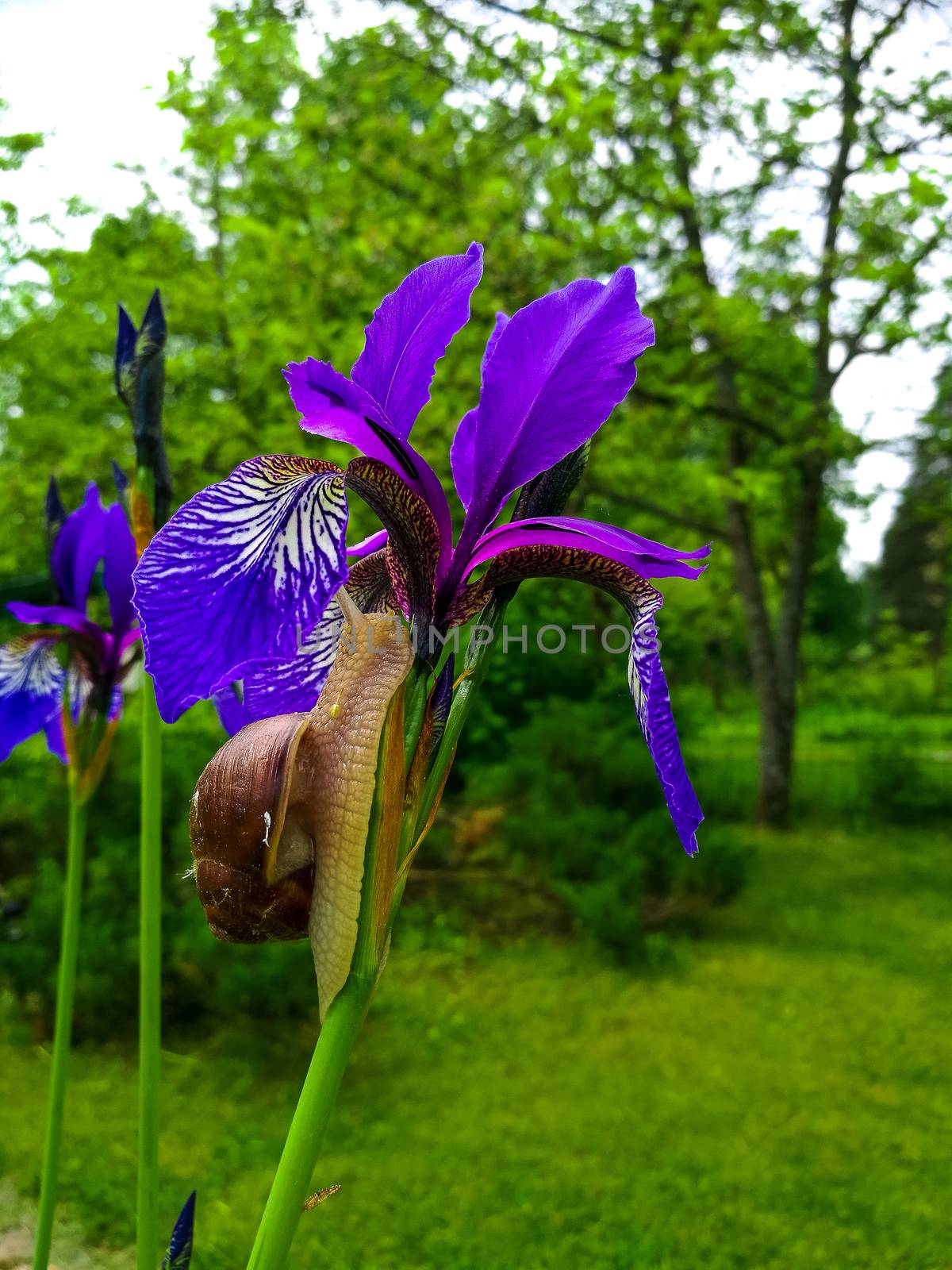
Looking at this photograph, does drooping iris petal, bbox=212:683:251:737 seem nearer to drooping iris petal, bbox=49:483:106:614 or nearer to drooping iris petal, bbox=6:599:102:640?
drooping iris petal, bbox=6:599:102:640

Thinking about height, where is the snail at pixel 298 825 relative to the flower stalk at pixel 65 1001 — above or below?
above

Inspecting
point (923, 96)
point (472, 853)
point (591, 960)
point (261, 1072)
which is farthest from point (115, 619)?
point (923, 96)

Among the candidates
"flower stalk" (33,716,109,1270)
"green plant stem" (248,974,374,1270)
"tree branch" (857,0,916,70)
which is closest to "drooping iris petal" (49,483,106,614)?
"flower stalk" (33,716,109,1270)

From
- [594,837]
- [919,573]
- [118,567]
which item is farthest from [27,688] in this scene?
[919,573]

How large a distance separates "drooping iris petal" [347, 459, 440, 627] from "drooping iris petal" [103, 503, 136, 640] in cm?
98

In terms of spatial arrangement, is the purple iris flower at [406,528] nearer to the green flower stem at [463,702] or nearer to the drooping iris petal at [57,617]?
the green flower stem at [463,702]

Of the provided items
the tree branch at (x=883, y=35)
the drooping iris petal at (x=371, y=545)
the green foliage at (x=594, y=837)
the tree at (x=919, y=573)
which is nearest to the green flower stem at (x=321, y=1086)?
the drooping iris petal at (x=371, y=545)

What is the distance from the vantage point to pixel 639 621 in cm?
86

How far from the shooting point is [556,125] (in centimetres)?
658

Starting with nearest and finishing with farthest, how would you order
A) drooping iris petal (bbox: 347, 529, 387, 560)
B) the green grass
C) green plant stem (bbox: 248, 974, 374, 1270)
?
1. green plant stem (bbox: 248, 974, 374, 1270)
2. drooping iris petal (bbox: 347, 529, 387, 560)
3. the green grass

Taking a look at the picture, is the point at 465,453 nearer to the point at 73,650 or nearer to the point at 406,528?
the point at 406,528

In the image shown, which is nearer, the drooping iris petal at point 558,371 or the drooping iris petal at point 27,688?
the drooping iris petal at point 558,371

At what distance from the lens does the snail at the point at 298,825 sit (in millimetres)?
688

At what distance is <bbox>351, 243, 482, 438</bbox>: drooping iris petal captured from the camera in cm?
88
